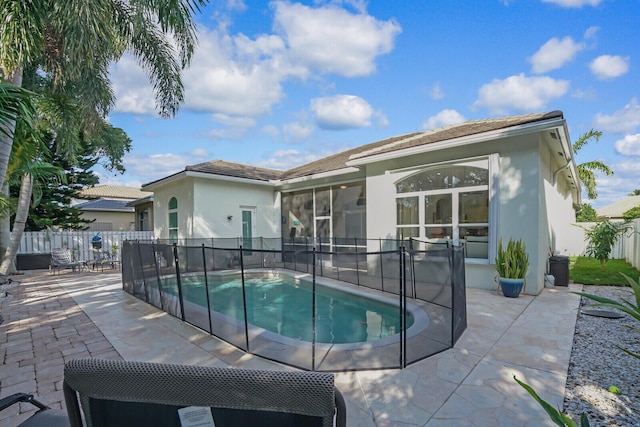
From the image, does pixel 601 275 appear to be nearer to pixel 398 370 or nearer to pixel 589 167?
pixel 398 370

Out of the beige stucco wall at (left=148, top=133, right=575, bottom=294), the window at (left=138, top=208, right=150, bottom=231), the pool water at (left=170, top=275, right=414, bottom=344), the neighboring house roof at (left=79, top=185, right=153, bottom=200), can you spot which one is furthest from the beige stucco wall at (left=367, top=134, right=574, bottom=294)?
the neighboring house roof at (left=79, top=185, right=153, bottom=200)

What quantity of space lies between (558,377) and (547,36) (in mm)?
10687

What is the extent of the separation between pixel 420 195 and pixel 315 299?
594 cm

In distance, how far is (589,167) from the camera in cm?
1764

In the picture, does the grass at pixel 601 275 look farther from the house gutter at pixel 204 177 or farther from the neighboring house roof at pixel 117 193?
the neighboring house roof at pixel 117 193

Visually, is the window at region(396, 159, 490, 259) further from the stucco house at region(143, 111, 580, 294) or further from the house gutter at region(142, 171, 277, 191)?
the house gutter at region(142, 171, 277, 191)

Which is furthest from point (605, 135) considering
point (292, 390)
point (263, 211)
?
point (292, 390)

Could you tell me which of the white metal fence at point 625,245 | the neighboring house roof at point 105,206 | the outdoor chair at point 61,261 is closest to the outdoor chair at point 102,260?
the outdoor chair at point 61,261

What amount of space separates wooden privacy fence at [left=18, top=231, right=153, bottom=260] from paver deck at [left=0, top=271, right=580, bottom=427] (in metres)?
8.89

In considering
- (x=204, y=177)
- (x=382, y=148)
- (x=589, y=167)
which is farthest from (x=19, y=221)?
(x=589, y=167)

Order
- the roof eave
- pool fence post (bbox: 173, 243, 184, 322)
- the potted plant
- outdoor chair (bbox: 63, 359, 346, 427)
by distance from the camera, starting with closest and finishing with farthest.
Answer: outdoor chair (bbox: 63, 359, 346, 427)
pool fence post (bbox: 173, 243, 184, 322)
the roof eave
the potted plant

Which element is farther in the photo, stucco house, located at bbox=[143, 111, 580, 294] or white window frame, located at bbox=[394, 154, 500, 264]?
white window frame, located at bbox=[394, 154, 500, 264]

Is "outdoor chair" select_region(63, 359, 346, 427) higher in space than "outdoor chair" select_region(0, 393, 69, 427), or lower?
higher

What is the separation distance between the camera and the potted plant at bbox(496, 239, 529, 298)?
7027 mm
